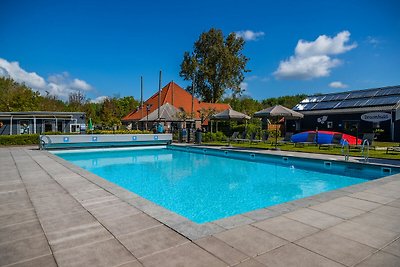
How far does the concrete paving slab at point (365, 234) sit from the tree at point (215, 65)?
32483 millimetres

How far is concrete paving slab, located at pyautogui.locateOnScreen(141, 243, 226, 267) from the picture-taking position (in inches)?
104

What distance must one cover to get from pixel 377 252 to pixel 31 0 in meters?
19.6

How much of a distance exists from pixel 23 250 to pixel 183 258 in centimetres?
186

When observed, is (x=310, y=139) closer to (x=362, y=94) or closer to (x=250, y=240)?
(x=362, y=94)

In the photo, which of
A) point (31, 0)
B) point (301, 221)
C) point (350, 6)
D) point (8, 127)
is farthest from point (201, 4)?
point (8, 127)

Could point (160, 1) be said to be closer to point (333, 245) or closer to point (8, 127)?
point (333, 245)

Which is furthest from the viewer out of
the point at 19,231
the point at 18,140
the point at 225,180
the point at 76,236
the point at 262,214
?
the point at 18,140

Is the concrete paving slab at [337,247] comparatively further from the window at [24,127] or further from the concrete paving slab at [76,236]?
the window at [24,127]

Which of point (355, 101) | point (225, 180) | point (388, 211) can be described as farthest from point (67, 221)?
point (355, 101)

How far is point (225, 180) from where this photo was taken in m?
9.61

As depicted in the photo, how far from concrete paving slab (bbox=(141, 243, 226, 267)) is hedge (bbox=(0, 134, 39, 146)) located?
2065cm

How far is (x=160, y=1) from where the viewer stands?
55.9ft

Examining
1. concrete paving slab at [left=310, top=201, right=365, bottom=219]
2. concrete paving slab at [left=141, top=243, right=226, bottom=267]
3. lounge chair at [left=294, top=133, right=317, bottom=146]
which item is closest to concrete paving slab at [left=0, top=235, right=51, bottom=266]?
concrete paving slab at [left=141, top=243, right=226, bottom=267]

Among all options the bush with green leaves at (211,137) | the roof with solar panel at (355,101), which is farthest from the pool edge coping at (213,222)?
the roof with solar panel at (355,101)
